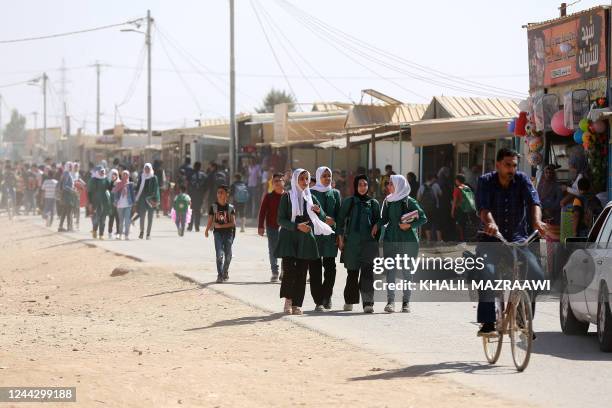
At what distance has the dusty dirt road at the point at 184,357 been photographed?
29.6 feet

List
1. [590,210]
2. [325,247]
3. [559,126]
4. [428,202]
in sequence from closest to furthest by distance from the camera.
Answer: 1. [325,247]
2. [590,210]
3. [559,126]
4. [428,202]

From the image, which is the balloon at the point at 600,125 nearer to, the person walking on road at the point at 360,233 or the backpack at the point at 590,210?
the backpack at the point at 590,210

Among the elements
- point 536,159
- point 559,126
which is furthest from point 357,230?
point 536,159

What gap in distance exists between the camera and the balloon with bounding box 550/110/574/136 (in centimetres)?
2011

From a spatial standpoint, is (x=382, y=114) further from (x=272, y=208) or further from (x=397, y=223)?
(x=397, y=223)

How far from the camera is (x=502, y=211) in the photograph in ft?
33.6

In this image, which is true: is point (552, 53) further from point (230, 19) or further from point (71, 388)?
point (230, 19)

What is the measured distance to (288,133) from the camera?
39438mm

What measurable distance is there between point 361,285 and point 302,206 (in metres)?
1.16

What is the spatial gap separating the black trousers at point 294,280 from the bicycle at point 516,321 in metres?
4.30

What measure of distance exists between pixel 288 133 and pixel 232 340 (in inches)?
1073

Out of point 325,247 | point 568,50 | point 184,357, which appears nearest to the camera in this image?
point 184,357

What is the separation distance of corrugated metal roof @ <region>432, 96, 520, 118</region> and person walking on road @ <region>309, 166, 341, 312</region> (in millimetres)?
14219

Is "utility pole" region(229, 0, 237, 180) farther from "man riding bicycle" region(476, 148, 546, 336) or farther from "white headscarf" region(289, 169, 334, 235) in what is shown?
"man riding bicycle" region(476, 148, 546, 336)
